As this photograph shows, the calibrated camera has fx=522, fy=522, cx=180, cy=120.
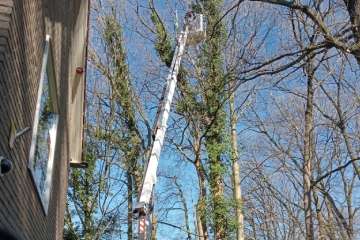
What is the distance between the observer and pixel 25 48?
5273 millimetres

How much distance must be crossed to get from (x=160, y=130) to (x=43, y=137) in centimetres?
254

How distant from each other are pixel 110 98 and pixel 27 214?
1935cm

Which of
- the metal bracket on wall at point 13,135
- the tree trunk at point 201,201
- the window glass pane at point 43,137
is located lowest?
the metal bracket on wall at point 13,135

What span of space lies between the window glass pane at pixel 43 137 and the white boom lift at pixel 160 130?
1.40m

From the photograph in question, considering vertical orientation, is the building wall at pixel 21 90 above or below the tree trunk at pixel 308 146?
below

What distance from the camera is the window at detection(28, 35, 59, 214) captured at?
6.32m

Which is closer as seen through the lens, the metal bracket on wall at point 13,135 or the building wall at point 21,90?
the building wall at point 21,90

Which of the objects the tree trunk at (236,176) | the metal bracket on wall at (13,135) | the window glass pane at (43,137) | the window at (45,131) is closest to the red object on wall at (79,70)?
the window at (45,131)

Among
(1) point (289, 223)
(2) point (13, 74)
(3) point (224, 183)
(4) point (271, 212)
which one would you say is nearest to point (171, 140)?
(3) point (224, 183)

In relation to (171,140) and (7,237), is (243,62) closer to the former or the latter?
(7,237)

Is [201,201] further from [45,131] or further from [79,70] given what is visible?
[45,131]

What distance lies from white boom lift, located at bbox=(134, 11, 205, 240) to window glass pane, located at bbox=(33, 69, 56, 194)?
140 centimetres

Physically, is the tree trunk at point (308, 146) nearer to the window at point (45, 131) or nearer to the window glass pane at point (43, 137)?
the window at point (45, 131)

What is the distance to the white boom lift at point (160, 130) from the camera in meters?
7.00
